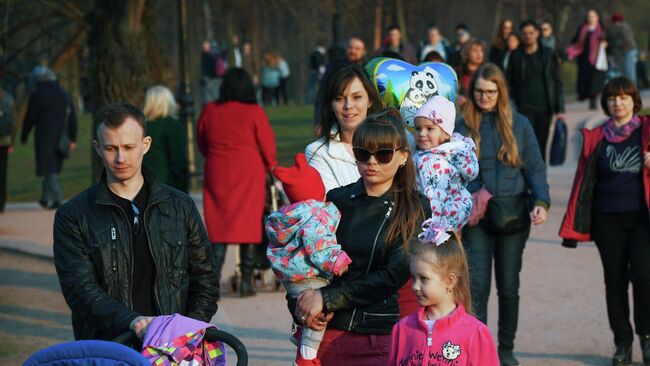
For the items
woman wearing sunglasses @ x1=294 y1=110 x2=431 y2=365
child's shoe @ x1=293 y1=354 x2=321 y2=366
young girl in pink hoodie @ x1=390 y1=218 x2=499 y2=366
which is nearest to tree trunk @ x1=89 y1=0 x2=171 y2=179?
child's shoe @ x1=293 y1=354 x2=321 y2=366

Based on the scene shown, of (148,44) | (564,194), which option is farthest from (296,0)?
(148,44)

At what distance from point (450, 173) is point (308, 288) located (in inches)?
66.3

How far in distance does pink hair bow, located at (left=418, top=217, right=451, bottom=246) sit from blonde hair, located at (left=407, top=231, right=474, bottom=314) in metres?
0.02

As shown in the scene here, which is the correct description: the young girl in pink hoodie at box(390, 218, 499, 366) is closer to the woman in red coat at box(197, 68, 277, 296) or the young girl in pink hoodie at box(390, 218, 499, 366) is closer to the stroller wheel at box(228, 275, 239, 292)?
the woman in red coat at box(197, 68, 277, 296)

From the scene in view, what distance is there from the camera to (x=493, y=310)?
10156 mm

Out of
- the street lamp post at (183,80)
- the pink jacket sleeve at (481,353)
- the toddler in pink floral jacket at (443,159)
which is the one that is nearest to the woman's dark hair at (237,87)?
the toddler in pink floral jacket at (443,159)

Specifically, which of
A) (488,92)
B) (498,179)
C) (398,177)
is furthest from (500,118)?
(398,177)

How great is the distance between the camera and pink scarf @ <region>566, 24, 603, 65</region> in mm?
25734

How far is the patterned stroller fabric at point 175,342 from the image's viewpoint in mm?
4508

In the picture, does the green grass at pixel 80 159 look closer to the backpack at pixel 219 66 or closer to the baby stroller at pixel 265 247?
the backpack at pixel 219 66

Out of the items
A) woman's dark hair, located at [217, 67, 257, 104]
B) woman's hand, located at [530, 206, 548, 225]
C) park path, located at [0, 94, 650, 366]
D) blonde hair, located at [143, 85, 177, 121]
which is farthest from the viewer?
woman's dark hair, located at [217, 67, 257, 104]

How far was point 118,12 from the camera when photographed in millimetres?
12531

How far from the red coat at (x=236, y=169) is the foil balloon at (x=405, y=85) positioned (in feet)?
13.4

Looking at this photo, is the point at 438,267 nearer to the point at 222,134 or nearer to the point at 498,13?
the point at 222,134
